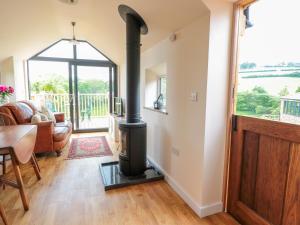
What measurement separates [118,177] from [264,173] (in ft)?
5.63

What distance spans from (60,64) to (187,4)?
418 centimetres

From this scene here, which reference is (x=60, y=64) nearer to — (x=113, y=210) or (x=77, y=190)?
(x=77, y=190)

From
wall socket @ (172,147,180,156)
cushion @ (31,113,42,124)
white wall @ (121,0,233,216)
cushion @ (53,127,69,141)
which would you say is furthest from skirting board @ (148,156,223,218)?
cushion @ (31,113,42,124)

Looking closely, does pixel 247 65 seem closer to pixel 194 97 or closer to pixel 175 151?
pixel 194 97

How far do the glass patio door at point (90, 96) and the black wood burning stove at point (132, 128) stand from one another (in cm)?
285

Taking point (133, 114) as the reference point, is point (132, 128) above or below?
below

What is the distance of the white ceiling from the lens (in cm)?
199

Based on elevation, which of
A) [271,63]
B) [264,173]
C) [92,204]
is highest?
[271,63]

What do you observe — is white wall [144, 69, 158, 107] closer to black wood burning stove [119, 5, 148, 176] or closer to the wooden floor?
black wood burning stove [119, 5, 148, 176]

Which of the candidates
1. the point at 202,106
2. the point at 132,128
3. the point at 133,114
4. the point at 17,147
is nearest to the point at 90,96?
the point at 133,114

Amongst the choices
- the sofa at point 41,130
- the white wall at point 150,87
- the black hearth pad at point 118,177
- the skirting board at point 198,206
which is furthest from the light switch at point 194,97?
the sofa at point 41,130

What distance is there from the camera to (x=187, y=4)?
1.69m

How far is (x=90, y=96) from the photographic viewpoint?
17.3 ft

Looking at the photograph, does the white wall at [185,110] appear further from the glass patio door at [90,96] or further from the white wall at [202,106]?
the glass patio door at [90,96]
